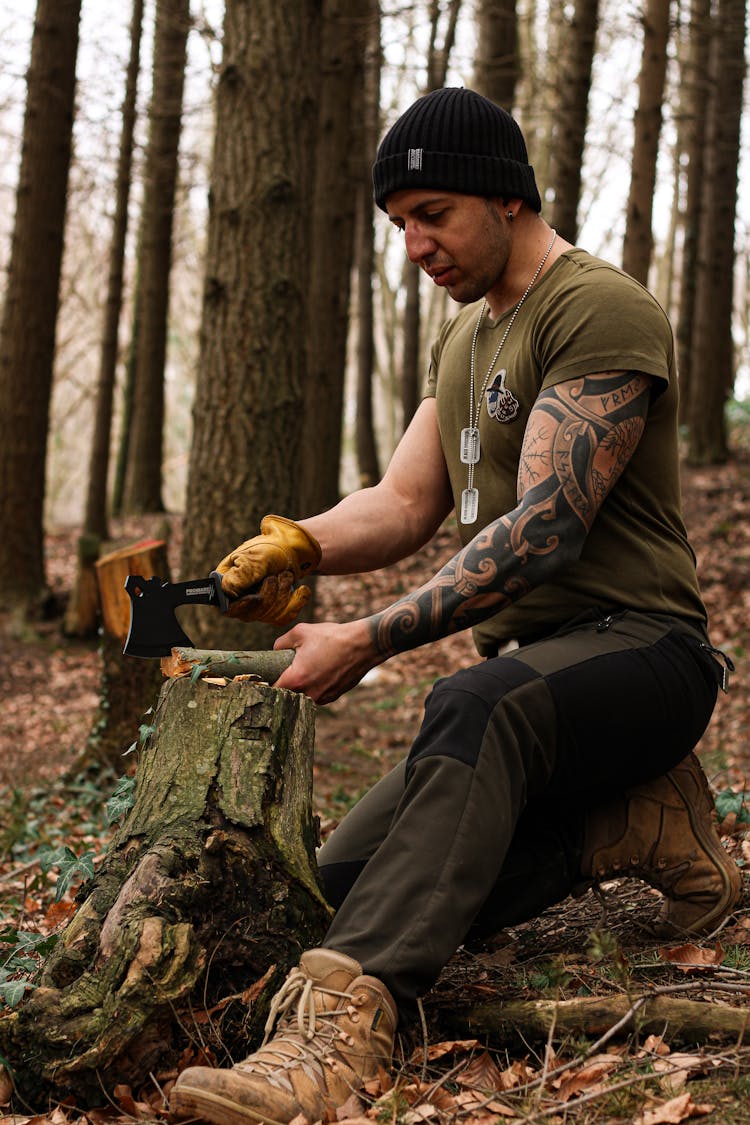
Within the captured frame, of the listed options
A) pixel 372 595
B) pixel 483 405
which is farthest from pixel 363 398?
pixel 483 405

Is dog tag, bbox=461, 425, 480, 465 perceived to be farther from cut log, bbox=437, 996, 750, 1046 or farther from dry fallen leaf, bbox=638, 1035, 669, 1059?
dry fallen leaf, bbox=638, 1035, 669, 1059

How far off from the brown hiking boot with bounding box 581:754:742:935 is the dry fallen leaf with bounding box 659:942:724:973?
69 millimetres

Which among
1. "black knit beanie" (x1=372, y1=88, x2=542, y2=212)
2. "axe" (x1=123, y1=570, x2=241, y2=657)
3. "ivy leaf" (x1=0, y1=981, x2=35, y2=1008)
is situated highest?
"black knit beanie" (x1=372, y1=88, x2=542, y2=212)

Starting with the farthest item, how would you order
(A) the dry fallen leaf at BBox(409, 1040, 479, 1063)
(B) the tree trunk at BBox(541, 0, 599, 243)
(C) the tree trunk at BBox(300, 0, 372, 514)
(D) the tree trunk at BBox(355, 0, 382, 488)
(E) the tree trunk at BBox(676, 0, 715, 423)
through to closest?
1. (D) the tree trunk at BBox(355, 0, 382, 488)
2. (E) the tree trunk at BBox(676, 0, 715, 423)
3. (C) the tree trunk at BBox(300, 0, 372, 514)
4. (B) the tree trunk at BBox(541, 0, 599, 243)
5. (A) the dry fallen leaf at BBox(409, 1040, 479, 1063)

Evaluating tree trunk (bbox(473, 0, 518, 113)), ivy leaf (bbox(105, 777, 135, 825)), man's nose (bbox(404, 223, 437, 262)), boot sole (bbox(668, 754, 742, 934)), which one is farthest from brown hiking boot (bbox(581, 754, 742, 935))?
tree trunk (bbox(473, 0, 518, 113))

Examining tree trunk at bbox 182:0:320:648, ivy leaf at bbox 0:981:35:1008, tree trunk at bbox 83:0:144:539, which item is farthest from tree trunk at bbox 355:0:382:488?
ivy leaf at bbox 0:981:35:1008

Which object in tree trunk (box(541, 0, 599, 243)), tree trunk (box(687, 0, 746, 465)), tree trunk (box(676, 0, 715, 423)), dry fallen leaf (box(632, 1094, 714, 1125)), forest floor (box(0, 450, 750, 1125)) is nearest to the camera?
dry fallen leaf (box(632, 1094, 714, 1125))

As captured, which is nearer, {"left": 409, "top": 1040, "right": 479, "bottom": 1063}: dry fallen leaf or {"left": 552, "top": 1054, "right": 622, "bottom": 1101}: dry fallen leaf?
{"left": 552, "top": 1054, "right": 622, "bottom": 1101}: dry fallen leaf

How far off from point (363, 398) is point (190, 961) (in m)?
15.3

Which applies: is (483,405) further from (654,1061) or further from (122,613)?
(122,613)

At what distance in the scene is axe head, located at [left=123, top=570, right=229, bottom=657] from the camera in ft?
9.96

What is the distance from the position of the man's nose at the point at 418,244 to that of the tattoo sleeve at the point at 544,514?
1.94ft

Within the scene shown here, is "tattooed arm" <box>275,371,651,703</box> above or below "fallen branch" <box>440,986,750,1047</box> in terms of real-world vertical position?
above

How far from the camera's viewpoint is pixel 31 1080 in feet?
7.96
